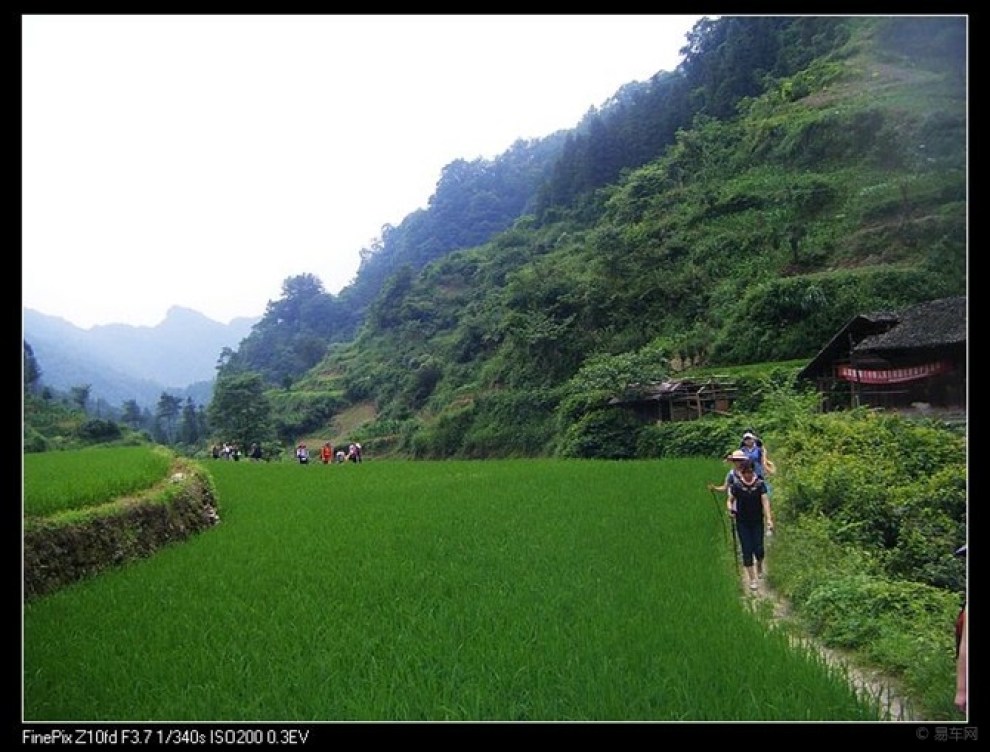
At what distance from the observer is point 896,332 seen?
481 cm

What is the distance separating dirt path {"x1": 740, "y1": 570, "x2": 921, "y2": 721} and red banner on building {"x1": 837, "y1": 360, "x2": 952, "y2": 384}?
1632 mm

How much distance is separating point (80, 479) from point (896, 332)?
244 inches

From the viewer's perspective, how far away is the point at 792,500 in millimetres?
5301

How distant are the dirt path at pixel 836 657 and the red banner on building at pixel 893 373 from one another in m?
1.63

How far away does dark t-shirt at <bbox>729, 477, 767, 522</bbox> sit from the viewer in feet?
13.1

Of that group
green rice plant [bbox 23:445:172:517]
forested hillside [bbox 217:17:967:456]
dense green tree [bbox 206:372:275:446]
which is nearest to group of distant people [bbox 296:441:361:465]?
forested hillside [bbox 217:17:967:456]

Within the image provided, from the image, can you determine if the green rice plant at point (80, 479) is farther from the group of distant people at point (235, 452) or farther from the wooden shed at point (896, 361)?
the group of distant people at point (235, 452)

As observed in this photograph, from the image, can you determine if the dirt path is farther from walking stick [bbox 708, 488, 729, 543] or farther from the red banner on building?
the red banner on building

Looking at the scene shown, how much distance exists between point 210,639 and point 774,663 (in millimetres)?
2397

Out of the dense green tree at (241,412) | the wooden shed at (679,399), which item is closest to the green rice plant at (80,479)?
the wooden shed at (679,399)

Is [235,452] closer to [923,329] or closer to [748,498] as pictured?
[748,498]

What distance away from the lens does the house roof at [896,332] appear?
392 centimetres
